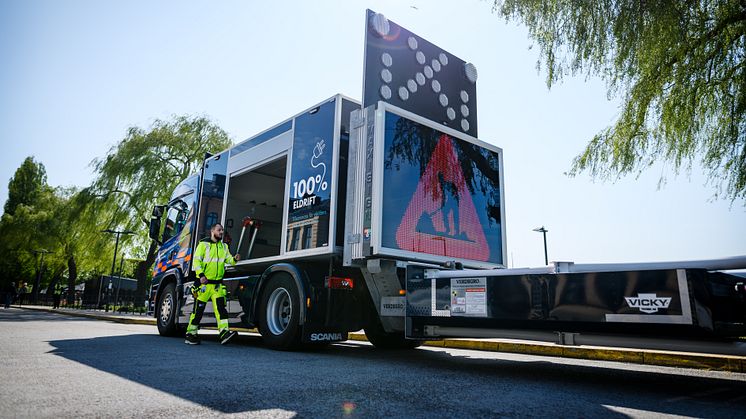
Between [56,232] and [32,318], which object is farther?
[56,232]

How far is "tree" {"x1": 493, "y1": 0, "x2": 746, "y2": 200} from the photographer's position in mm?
8242

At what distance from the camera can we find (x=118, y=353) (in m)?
5.53

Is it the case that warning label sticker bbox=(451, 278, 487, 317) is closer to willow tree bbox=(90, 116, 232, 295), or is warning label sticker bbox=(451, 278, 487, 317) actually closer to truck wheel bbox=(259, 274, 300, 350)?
truck wheel bbox=(259, 274, 300, 350)

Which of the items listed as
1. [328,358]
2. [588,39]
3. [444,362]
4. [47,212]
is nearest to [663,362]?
[444,362]

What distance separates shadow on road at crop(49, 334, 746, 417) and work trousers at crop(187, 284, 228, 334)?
1.07m

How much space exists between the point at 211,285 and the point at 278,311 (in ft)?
4.04

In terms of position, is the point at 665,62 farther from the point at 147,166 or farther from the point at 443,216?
the point at 147,166

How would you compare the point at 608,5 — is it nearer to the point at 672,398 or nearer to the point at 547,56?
the point at 547,56

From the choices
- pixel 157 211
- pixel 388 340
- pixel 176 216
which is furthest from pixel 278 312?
pixel 157 211

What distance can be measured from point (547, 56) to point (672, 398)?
749 centimetres

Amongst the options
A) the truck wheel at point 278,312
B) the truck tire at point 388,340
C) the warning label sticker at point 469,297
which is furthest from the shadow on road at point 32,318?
the warning label sticker at point 469,297

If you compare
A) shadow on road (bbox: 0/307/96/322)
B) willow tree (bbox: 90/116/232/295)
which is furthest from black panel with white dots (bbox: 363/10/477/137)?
willow tree (bbox: 90/116/232/295)

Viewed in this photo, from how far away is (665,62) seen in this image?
8.62 meters

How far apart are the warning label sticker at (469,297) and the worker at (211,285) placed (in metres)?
3.73
